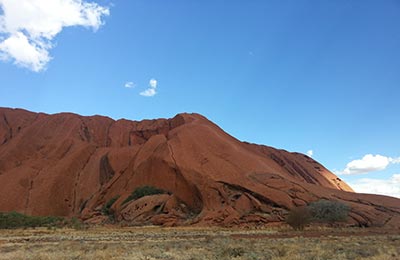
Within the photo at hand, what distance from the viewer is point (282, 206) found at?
55.5 metres

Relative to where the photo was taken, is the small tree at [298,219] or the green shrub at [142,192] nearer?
the small tree at [298,219]

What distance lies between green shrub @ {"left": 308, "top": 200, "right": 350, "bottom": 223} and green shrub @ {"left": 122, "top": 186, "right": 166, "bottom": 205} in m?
24.1

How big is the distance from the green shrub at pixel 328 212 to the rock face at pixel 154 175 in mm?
3088

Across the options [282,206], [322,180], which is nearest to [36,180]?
[282,206]

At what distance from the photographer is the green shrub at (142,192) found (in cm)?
6397

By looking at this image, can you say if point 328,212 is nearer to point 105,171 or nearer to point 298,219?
point 298,219

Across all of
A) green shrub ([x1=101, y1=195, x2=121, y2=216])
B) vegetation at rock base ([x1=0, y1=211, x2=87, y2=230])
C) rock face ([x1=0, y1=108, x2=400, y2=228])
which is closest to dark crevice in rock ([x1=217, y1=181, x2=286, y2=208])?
rock face ([x1=0, y1=108, x2=400, y2=228])

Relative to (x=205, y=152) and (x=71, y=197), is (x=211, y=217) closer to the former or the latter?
(x=205, y=152)

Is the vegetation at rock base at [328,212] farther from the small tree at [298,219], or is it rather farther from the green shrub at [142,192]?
the green shrub at [142,192]

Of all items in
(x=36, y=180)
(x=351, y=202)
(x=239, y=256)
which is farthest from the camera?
(x=36, y=180)

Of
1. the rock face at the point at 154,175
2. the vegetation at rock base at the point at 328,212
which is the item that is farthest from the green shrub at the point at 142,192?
the vegetation at rock base at the point at 328,212

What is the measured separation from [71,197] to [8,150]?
61.4ft

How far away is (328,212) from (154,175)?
94.6 ft

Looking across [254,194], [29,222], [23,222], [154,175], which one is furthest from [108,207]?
[254,194]
